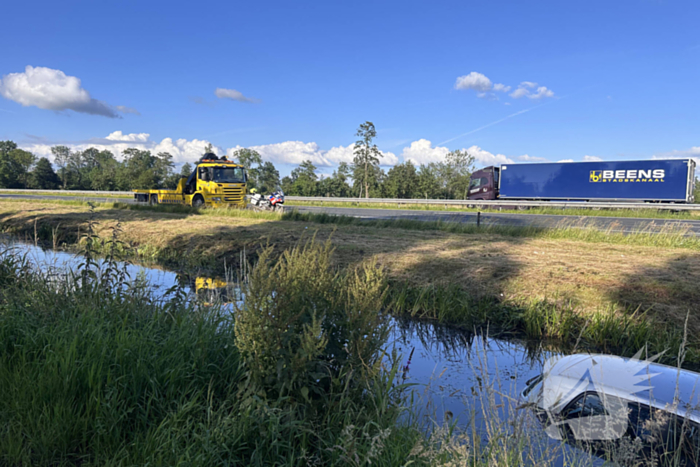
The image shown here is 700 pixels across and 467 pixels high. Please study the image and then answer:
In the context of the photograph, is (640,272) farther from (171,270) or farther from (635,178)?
(635,178)

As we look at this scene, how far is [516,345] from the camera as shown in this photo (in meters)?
5.84

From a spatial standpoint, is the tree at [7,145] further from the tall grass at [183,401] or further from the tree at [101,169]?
the tall grass at [183,401]

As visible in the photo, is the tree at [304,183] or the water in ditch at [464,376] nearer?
the water in ditch at [464,376]

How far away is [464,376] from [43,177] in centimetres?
8662

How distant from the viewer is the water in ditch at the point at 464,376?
10.4 ft

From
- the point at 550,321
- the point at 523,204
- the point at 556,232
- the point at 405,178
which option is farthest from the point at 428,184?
the point at 550,321

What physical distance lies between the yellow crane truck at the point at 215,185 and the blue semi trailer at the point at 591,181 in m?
17.9

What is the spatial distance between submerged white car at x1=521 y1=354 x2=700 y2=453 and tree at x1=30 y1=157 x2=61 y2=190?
8706 cm

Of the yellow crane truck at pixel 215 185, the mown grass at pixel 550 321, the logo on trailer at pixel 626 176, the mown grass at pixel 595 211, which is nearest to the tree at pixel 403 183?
the mown grass at pixel 595 211

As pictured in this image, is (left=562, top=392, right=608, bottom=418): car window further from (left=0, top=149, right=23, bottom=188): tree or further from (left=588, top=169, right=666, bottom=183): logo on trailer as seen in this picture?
(left=0, top=149, right=23, bottom=188): tree

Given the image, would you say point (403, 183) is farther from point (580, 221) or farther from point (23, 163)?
point (23, 163)

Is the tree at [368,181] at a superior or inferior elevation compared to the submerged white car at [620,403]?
superior

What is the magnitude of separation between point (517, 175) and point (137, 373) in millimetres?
30608

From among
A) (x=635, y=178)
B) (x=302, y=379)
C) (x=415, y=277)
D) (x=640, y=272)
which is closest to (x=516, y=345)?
(x=415, y=277)
